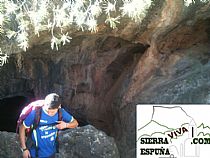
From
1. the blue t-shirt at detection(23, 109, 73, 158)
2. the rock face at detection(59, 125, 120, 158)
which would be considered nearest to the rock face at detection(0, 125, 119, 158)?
the rock face at detection(59, 125, 120, 158)

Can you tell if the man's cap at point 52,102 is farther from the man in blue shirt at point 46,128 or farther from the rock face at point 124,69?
the rock face at point 124,69

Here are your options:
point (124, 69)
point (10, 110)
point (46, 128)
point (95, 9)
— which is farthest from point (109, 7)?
point (10, 110)

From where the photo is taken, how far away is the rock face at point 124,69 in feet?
16.4

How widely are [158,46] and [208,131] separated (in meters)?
1.67

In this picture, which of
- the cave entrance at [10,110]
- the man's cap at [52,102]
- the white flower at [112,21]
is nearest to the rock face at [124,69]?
the white flower at [112,21]

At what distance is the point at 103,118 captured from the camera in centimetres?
637

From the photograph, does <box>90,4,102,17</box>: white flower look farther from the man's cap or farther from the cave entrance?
the cave entrance

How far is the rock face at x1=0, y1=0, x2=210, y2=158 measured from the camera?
501 centimetres

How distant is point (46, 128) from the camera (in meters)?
3.81

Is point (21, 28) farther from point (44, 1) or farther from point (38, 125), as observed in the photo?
point (38, 125)

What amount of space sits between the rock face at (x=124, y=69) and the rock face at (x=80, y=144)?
1.74 ft

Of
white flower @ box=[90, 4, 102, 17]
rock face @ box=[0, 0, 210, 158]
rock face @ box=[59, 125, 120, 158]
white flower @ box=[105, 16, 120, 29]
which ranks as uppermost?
white flower @ box=[90, 4, 102, 17]

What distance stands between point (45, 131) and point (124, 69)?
2514 mm

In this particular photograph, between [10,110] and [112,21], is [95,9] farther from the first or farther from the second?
[10,110]
